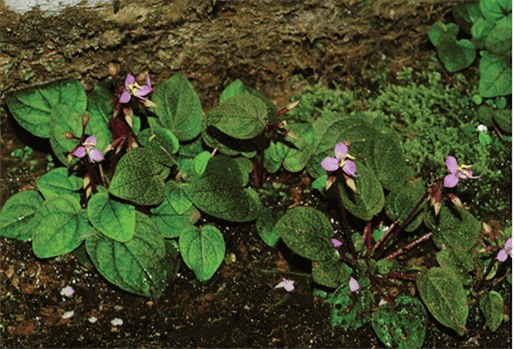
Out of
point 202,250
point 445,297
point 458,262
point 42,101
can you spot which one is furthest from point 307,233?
point 42,101

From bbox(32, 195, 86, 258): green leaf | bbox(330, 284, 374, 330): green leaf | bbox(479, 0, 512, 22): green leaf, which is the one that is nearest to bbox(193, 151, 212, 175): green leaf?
bbox(32, 195, 86, 258): green leaf

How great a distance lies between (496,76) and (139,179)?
2.57 m

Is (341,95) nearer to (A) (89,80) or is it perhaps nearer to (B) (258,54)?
(B) (258,54)

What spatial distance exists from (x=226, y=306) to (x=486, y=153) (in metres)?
2.05

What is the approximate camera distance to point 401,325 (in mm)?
2420

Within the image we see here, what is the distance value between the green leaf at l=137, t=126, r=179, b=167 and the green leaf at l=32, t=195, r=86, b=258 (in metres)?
0.54

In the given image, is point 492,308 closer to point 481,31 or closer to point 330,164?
point 330,164

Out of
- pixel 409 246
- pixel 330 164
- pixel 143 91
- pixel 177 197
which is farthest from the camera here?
pixel 409 246

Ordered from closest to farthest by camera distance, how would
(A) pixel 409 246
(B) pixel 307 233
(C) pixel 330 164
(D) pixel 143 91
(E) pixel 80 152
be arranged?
1. (C) pixel 330 164
2. (E) pixel 80 152
3. (D) pixel 143 91
4. (B) pixel 307 233
5. (A) pixel 409 246

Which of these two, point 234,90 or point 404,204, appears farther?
point 234,90

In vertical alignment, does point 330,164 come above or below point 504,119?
above

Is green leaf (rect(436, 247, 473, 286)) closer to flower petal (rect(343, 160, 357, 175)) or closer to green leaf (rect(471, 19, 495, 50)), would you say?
flower petal (rect(343, 160, 357, 175))

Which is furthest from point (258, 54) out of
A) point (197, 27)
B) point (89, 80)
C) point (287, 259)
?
point (287, 259)

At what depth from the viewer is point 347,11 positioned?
116 inches
